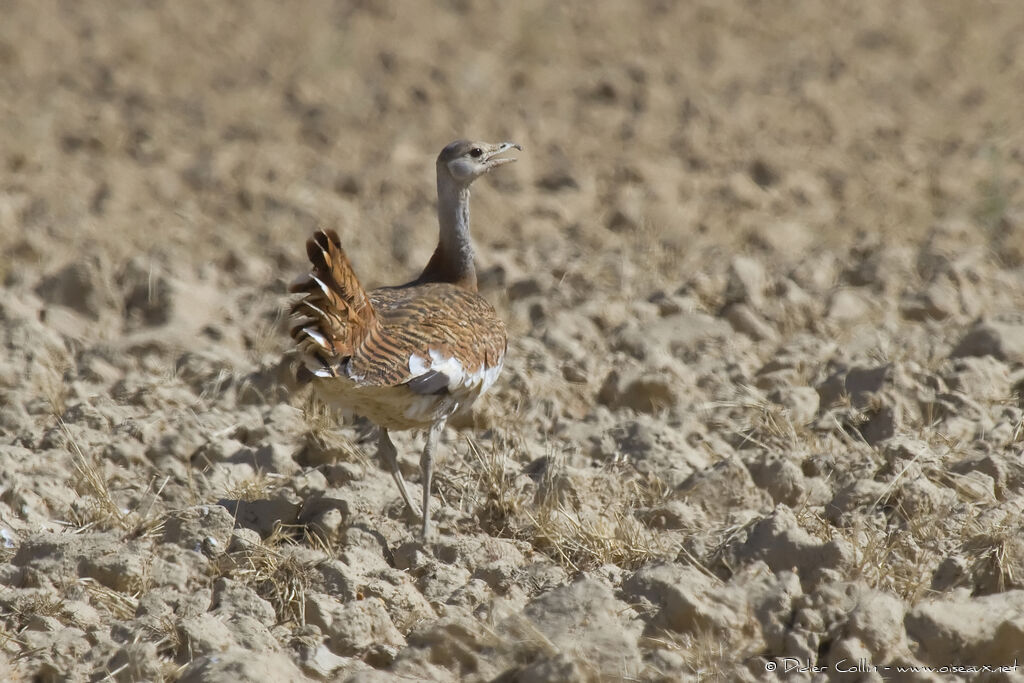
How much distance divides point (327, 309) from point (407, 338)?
20.3 inches

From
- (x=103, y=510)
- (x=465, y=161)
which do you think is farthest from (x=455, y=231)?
(x=103, y=510)

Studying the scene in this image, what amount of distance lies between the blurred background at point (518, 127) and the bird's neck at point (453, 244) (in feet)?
6.21

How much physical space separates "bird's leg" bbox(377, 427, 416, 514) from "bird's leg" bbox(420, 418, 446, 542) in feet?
0.35

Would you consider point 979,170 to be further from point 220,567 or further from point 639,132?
point 220,567

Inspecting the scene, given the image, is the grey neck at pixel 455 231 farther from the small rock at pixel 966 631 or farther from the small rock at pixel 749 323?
the small rock at pixel 966 631

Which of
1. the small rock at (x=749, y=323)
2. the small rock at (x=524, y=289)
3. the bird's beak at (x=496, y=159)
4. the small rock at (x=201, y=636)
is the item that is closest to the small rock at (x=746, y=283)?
the small rock at (x=749, y=323)

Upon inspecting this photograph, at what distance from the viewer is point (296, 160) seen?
10297 millimetres

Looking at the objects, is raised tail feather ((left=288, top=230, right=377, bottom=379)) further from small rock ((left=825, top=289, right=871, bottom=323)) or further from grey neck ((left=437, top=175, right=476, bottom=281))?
small rock ((left=825, top=289, right=871, bottom=323))

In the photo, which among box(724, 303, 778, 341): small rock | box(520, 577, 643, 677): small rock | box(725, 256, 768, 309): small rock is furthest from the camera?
box(725, 256, 768, 309): small rock

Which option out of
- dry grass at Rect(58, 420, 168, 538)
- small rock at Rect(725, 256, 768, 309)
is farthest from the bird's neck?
small rock at Rect(725, 256, 768, 309)

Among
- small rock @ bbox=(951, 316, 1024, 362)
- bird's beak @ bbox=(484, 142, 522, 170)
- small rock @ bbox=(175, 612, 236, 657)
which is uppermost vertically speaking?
bird's beak @ bbox=(484, 142, 522, 170)

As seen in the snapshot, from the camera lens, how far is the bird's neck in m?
6.46

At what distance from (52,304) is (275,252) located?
1585mm

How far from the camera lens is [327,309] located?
196 inches
